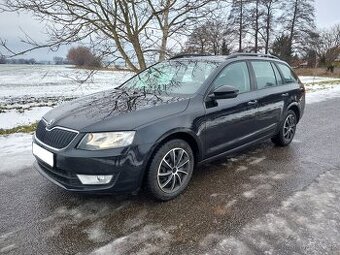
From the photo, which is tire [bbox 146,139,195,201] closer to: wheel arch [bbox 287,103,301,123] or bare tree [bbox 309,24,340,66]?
wheel arch [bbox 287,103,301,123]

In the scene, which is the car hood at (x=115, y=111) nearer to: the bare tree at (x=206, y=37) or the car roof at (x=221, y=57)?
the car roof at (x=221, y=57)

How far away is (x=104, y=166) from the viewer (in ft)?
10.0

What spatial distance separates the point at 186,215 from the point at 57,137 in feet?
5.10

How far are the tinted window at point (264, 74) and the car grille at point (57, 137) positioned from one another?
2.88m

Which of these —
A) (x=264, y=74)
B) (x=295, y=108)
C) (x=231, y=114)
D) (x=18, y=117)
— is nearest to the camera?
(x=231, y=114)

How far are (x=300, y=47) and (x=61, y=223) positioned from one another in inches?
1871

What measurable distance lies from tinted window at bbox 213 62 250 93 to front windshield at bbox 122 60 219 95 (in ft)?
Answer: 0.51

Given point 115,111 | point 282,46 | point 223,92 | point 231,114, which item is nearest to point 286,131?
point 231,114

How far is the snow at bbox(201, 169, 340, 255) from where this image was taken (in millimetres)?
2719

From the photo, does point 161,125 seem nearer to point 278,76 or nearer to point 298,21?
point 278,76

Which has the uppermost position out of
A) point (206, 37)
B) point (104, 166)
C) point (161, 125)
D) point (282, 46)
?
point (282, 46)

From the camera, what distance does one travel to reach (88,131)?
3.10m

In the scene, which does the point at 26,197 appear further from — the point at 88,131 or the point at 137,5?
the point at 137,5

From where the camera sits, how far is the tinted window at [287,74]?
217 inches
